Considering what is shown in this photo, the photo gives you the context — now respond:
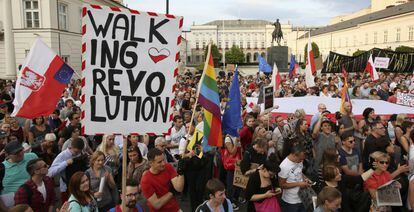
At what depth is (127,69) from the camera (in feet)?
11.4

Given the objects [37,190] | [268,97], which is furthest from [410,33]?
[37,190]

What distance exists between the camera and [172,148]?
7.21 meters

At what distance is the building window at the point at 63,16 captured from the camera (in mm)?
28656

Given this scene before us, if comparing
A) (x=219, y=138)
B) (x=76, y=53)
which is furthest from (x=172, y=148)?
(x=76, y=53)

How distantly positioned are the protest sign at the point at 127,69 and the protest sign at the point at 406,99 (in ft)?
32.2

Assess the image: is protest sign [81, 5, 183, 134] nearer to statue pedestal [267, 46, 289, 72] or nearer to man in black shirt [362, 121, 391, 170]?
man in black shirt [362, 121, 391, 170]

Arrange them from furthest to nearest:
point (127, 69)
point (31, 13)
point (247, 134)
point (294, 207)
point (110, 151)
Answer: point (31, 13) < point (247, 134) < point (110, 151) < point (294, 207) < point (127, 69)

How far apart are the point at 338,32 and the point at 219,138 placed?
9302 centimetres

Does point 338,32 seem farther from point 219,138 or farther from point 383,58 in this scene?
point 219,138

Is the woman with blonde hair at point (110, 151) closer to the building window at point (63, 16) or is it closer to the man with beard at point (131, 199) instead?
the man with beard at point (131, 199)

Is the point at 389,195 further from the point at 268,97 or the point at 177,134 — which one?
the point at 268,97

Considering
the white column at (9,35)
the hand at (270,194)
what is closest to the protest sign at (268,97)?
the hand at (270,194)

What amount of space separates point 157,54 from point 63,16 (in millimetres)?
28379

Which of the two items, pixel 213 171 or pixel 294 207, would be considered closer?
pixel 294 207
